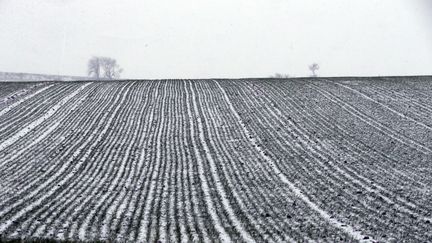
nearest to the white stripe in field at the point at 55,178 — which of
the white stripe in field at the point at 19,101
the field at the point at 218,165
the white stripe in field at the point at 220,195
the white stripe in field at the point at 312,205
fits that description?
the field at the point at 218,165

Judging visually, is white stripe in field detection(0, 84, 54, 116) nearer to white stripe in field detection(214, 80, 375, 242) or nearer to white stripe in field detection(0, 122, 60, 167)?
white stripe in field detection(0, 122, 60, 167)

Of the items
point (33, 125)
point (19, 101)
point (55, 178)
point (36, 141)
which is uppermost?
point (19, 101)

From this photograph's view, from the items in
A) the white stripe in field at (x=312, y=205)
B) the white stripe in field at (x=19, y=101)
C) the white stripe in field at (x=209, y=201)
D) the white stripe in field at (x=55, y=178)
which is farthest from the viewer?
the white stripe in field at (x=19, y=101)

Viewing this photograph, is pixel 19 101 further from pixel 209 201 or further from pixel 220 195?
pixel 209 201

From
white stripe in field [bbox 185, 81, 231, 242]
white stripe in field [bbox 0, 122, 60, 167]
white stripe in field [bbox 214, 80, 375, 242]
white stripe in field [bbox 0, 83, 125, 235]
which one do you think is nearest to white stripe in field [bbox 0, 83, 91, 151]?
white stripe in field [bbox 0, 122, 60, 167]

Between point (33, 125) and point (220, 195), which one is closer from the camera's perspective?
point (220, 195)

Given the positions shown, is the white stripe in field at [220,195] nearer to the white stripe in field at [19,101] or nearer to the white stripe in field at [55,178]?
the white stripe in field at [55,178]

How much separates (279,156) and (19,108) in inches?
451

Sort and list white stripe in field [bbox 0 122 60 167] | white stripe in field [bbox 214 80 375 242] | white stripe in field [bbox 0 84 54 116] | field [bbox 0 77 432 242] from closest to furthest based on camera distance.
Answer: white stripe in field [bbox 214 80 375 242] < field [bbox 0 77 432 242] < white stripe in field [bbox 0 122 60 167] < white stripe in field [bbox 0 84 54 116]

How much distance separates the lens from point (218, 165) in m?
11.3

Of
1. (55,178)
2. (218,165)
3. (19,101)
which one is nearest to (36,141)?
(55,178)

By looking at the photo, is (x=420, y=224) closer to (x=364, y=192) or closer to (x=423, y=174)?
(x=364, y=192)

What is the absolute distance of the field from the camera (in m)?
7.27

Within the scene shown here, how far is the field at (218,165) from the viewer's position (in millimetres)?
7266
